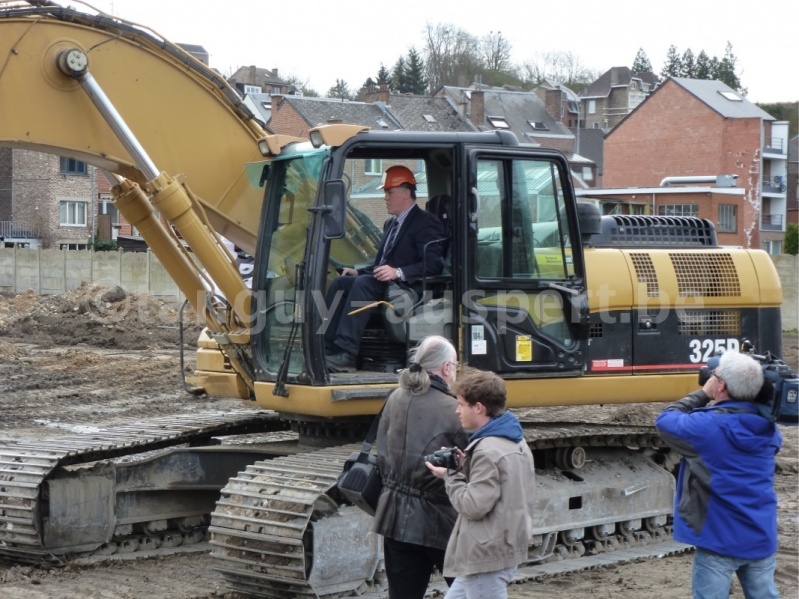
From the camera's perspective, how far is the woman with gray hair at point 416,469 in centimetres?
528

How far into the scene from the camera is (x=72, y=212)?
53.3 m

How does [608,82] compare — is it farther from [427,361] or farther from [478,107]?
[427,361]

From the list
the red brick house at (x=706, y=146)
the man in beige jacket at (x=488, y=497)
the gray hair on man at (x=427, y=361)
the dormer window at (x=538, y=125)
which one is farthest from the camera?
the dormer window at (x=538, y=125)

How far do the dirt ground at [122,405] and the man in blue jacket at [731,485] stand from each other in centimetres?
222

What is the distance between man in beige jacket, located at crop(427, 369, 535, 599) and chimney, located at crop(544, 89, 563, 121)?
70246 mm

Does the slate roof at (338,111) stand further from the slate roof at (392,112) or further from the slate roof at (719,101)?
the slate roof at (719,101)

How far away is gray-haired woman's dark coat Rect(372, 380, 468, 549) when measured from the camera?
5273 millimetres

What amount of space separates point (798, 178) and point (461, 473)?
69708 millimetres

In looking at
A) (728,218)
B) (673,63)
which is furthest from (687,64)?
(728,218)

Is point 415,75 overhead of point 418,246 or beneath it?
overhead

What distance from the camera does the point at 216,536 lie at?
22.2 feet

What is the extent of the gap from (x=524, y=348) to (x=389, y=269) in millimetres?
1076

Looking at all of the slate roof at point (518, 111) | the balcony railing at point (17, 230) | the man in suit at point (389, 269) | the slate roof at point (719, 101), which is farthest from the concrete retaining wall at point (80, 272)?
the slate roof at point (719, 101)

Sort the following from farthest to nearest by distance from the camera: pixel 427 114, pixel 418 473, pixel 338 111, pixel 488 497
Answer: pixel 427 114
pixel 338 111
pixel 418 473
pixel 488 497
